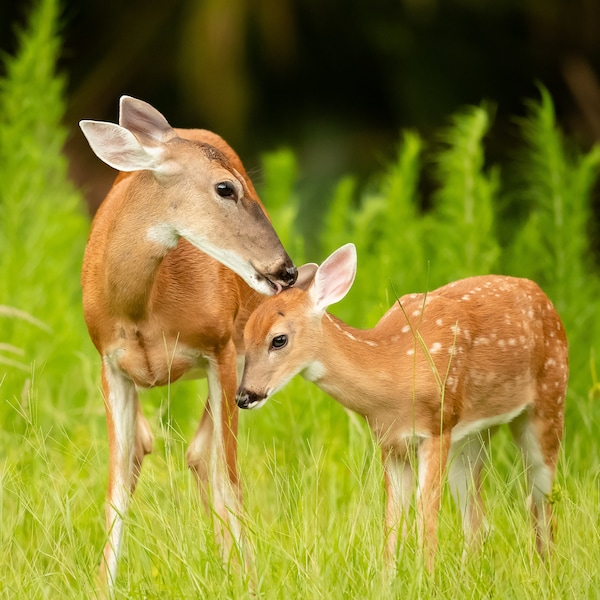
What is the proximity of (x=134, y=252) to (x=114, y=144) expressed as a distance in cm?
39

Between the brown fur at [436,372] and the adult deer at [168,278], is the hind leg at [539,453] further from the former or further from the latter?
the adult deer at [168,278]

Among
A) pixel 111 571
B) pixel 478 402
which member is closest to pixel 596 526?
pixel 478 402

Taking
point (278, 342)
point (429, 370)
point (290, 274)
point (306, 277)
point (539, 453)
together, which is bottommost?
point (539, 453)

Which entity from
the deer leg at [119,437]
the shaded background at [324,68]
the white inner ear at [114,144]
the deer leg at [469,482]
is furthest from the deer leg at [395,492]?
the shaded background at [324,68]

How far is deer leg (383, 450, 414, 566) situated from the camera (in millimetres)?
4227

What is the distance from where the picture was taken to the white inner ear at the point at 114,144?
4281mm

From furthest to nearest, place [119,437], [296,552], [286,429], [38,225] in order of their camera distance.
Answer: [38,225] → [286,429] → [119,437] → [296,552]

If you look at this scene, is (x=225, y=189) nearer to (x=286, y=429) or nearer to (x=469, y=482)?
(x=469, y=482)

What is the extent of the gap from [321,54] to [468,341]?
708 centimetres

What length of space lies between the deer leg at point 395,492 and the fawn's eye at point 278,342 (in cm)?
54

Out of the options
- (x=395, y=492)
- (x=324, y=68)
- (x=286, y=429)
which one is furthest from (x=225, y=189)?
(x=324, y=68)

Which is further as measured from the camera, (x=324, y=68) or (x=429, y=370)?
(x=324, y=68)

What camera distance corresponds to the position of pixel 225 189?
14.3 ft

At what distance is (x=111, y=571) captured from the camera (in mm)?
4352
